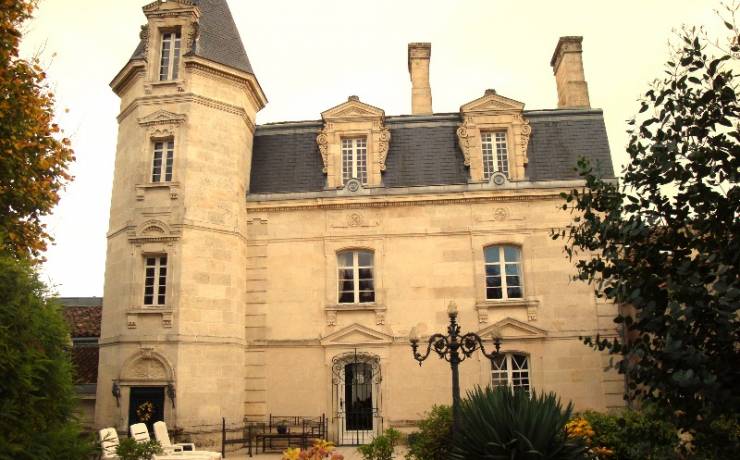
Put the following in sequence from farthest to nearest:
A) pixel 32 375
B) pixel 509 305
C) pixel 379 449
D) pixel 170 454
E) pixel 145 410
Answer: pixel 509 305
pixel 145 410
pixel 170 454
pixel 379 449
pixel 32 375

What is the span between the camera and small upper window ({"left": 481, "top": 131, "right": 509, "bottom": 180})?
59.8 feet

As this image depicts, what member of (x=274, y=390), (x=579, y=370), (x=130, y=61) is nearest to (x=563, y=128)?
(x=579, y=370)

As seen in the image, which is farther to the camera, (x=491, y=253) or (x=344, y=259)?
(x=344, y=259)

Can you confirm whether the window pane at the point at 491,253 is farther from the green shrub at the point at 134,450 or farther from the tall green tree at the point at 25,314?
the tall green tree at the point at 25,314

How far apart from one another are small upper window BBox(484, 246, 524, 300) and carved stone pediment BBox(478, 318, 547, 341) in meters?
0.81

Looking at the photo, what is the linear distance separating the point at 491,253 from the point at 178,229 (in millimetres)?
8784

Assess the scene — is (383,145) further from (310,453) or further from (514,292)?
(310,453)

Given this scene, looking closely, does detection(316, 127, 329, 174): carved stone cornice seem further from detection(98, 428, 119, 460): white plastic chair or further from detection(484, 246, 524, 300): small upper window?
detection(98, 428, 119, 460): white plastic chair

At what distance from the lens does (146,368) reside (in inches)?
604

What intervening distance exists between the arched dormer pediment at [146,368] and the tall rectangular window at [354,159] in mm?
7251

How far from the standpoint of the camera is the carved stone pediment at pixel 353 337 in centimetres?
1697

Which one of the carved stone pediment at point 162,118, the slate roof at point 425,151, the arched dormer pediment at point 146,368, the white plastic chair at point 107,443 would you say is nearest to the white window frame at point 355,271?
the slate roof at point 425,151

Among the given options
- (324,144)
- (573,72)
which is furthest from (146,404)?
(573,72)

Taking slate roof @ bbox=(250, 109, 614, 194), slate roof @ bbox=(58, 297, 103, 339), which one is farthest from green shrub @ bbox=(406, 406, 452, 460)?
slate roof @ bbox=(58, 297, 103, 339)
